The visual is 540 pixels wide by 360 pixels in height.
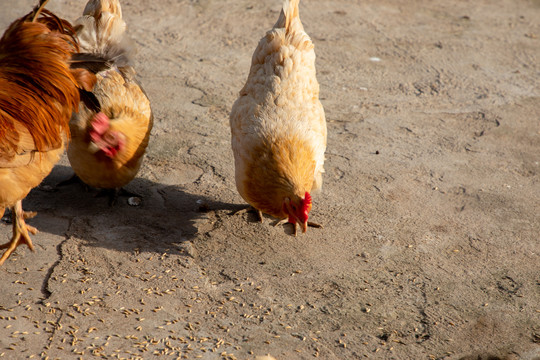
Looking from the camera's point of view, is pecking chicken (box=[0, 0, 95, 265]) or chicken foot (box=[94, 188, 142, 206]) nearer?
pecking chicken (box=[0, 0, 95, 265])

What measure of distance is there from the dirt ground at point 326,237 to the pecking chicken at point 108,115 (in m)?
0.46

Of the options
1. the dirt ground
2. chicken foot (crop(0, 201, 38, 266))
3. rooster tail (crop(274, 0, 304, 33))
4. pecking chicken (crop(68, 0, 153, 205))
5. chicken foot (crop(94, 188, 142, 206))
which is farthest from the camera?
chicken foot (crop(94, 188, 142, 206))

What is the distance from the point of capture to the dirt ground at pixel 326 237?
3930 mm

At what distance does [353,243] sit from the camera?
5.00 metres

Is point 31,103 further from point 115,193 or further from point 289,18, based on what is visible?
point 289,18

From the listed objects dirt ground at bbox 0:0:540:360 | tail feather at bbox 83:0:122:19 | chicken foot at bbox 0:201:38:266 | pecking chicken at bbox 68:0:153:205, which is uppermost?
tail feather at bbox 83:0:122:19

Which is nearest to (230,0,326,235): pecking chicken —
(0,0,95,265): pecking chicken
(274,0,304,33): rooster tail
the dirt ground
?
(274,0,304,33): rooster tail

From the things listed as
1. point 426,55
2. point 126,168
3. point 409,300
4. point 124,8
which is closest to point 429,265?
point 409,300

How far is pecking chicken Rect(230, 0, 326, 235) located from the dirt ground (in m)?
0.59

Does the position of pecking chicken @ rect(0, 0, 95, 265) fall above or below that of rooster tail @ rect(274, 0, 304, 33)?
below

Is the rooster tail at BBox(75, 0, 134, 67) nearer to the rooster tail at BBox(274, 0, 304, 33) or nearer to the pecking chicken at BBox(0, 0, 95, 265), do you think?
the pecking chicken at BBox(0, 0, 95, 265)

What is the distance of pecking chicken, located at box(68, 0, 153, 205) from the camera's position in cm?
468

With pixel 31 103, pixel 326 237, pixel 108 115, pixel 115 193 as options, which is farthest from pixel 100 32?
pixel 326 237

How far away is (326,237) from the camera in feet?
16.6
